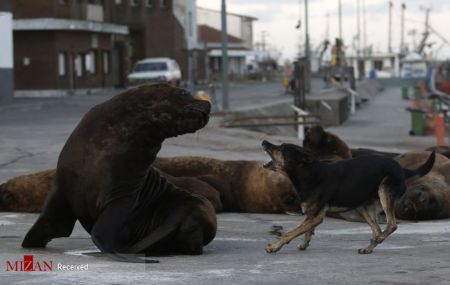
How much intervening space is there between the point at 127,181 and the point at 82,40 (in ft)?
177

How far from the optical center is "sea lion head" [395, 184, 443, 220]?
12.6m

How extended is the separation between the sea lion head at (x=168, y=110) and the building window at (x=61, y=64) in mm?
50219

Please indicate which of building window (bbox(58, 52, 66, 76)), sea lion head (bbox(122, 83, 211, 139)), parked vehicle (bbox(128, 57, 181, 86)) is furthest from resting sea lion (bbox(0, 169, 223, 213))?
building window (bbox(58, 52, 66, 76))

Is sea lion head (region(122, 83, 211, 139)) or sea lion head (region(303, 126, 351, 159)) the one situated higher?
sea lion head (region(122, 83, 211, 139))

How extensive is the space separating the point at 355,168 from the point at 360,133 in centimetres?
2946

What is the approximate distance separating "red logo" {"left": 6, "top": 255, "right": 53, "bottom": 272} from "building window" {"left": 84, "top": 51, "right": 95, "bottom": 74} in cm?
5557

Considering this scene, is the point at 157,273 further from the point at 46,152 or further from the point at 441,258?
the point at 46,152

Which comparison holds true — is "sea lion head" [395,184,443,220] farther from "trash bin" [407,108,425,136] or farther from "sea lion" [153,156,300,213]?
"trash bin" [407,108,425,136]

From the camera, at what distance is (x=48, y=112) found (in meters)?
40.3

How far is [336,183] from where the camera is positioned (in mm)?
9484

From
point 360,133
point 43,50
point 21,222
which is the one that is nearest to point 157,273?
point 21,222

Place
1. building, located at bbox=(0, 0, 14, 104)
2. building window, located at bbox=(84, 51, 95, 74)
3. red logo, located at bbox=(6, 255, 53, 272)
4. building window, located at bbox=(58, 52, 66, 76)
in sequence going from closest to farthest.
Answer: red logo, located at bbox=(6, 255, 53, 272) → building, located at bbox=(0, 0, 14, 104) → building window, located at bbox=(58, 52, 66, 76) → building window, located at bbox=(84, 51, 95, 74)

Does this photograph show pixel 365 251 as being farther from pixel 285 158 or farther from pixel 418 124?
pixel 418 124

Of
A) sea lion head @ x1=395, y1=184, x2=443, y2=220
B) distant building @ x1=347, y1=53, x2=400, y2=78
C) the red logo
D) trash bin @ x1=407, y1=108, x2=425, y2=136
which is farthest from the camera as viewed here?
distant building @ x1=347, y1=53, x2=400, y2=78
